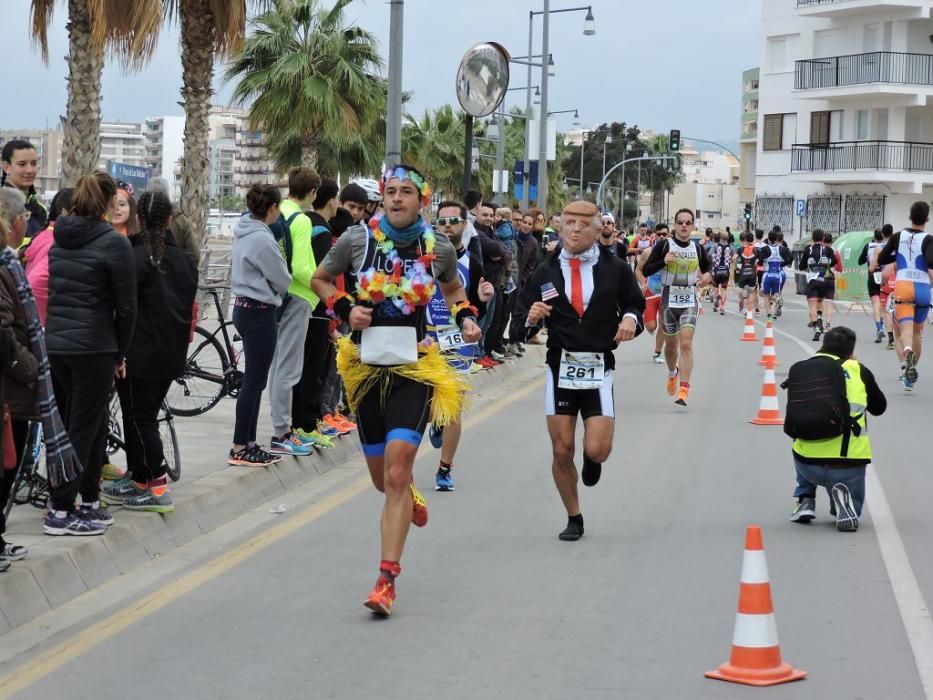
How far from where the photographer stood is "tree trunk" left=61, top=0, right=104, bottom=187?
20.2 metres

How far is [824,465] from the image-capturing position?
9.23m

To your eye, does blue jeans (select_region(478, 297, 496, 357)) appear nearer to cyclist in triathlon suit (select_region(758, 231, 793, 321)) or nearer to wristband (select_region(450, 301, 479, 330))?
wristband (select_region(450, 301, 479, 330))

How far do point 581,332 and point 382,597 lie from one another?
2.56 meters

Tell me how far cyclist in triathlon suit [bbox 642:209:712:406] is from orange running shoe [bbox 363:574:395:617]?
30.7 feet

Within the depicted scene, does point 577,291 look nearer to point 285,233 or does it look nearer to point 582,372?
point 582,372

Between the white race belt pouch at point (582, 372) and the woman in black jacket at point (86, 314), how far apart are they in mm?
2508

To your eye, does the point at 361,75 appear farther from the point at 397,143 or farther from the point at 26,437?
the point at 26,437

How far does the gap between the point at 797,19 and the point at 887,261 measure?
46.9 m

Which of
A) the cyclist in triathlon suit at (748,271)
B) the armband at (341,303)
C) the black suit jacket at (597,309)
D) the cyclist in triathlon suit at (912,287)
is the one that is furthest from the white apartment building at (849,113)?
the armband at (341,303)

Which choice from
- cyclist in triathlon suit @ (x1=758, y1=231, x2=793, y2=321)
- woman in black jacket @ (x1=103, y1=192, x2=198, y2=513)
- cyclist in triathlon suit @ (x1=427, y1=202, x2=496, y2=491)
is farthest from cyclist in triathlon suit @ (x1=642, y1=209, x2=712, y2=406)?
cyclist in triathlon suit @ (x1=758, y1=231, x2=793, y2=321)

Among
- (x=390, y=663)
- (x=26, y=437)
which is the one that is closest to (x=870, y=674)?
(x=390, y=663)

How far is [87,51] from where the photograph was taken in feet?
66.7

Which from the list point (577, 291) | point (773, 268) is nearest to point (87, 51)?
point (577, 291)

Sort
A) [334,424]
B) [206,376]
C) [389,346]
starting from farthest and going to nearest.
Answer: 1. [206,376]
2. [334,424]
3. [389,346]
